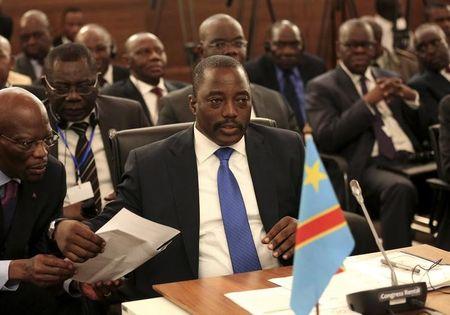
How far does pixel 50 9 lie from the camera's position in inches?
374

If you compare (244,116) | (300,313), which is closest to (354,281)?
(300,313)

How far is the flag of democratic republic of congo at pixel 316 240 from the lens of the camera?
227 centimetres

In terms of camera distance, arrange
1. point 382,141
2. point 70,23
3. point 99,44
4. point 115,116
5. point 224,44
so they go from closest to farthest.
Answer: point 115,116 < point 224,44 < point 382,141 < point 99,44 < point 70,23

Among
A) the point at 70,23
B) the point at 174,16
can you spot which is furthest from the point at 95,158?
the point at 174,16

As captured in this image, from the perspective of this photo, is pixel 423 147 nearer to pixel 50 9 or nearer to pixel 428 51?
pixel 428 51

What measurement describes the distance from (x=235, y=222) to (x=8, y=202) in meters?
0.88

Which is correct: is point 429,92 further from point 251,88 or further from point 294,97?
point 251,88

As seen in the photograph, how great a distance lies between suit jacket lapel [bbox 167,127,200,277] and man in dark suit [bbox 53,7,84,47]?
5.60 meters

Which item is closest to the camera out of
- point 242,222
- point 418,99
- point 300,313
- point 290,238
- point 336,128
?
point 300,313

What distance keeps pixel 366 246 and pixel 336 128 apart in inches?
44.2

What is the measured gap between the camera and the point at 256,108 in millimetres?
5141

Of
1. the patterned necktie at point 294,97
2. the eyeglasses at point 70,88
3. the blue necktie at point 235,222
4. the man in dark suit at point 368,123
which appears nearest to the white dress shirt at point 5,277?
the blue necktie at point 235,222

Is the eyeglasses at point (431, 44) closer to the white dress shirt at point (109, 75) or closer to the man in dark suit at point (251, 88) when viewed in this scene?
the man in dark suit at point (251, 88)

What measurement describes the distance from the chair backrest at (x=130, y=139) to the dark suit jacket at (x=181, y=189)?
265mm
